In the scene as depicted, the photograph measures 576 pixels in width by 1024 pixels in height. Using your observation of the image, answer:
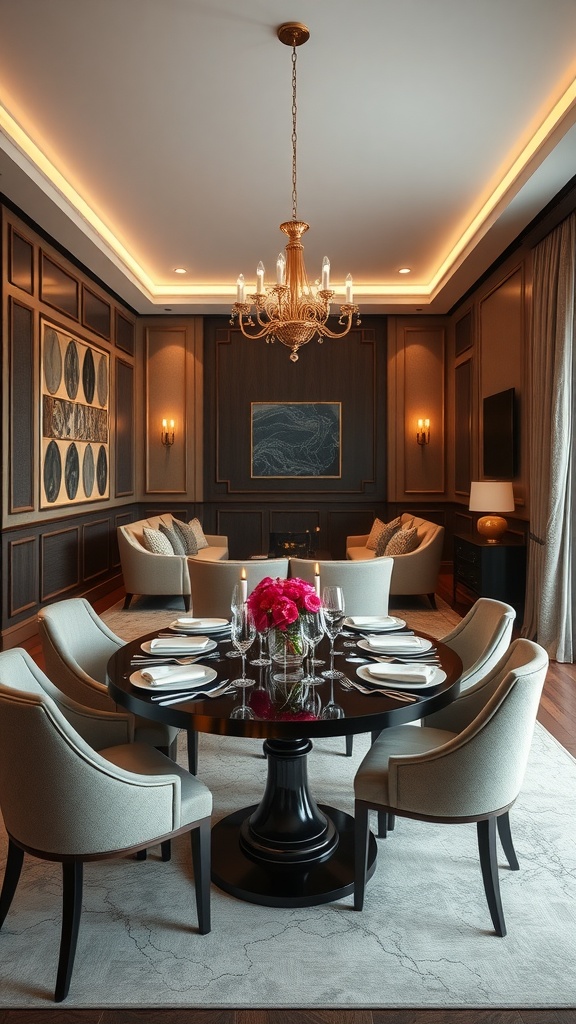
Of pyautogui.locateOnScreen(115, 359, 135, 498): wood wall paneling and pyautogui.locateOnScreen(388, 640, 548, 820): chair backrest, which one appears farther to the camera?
pyautogui.locateOnScreen(115, 359, 135, 498): wood wall paneling

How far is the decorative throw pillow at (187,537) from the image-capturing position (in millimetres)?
6281

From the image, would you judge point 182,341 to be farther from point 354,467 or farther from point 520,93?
point 520,93

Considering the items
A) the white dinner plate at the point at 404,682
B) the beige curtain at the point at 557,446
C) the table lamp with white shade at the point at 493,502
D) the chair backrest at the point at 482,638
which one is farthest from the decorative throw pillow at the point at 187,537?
the white dinner plate at the point at 404,682

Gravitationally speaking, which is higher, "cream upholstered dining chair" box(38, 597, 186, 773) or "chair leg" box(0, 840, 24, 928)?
"cream upholstered dining chair" box(38, 597, 186, 773)

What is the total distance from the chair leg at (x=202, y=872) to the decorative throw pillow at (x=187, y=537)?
4.58m

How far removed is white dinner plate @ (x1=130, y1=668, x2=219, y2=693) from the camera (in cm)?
175

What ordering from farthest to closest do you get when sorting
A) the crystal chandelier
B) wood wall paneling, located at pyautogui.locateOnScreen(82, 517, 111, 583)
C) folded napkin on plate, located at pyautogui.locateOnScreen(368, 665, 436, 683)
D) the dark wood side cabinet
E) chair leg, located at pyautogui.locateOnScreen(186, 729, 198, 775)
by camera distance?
1. wood wall paneling, located at pyautogui.locateOnScreen(82, 517, 111, 583)
2. the dark wood side cabinet
3. the crystal chandelier
4. chair leg, located at pyautogui.locateOnScreen(186, 729, 198, 775)
5. folded napkin on plate, located at pyautogui.locateOnScreen(368, 665, 436, 683)

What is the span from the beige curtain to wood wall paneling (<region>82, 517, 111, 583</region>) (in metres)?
3.53

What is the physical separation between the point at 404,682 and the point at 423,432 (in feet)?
19.2

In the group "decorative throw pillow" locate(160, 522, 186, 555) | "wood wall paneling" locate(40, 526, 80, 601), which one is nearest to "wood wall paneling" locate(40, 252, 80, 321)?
"wood wall paneling" locate(40, 526, 80, 601)

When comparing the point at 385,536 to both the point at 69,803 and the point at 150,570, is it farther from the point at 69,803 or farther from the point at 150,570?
the point at 69,803

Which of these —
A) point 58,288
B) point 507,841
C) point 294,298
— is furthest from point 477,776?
point 58,288

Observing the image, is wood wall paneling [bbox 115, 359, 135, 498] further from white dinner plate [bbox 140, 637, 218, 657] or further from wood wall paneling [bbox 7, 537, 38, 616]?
white dinner plate [bbox 140, 637, 218, 657]

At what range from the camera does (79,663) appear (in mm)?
2328
